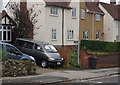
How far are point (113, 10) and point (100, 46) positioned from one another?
16.5 meters

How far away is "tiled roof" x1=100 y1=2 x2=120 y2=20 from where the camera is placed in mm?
56188

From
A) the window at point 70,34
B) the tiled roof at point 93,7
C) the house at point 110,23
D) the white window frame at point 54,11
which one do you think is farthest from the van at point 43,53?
the house at point 110,23

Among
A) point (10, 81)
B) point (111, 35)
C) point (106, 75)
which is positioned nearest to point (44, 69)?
point (106, 75)

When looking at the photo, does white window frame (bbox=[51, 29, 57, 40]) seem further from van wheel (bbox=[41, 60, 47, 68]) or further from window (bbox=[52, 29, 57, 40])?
van wheel (bbox=[41, 60, 47, 68])

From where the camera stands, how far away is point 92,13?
50062 mm

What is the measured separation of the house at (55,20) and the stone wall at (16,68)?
1642 centimetres

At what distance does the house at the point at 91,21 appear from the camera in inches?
1904

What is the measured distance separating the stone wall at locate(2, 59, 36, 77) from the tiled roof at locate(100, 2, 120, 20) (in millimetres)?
36005

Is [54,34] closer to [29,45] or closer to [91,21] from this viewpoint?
[91,21]

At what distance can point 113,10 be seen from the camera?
190 ft

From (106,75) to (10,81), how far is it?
8126 millimetres

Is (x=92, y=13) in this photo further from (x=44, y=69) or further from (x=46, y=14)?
(x=44, y=69)

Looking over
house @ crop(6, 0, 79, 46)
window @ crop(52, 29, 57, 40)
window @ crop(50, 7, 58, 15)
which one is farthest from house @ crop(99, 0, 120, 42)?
window @ crop(50, 7, 58, 15)

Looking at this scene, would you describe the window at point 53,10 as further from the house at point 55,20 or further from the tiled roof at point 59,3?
the tiled roof at point 59,3
